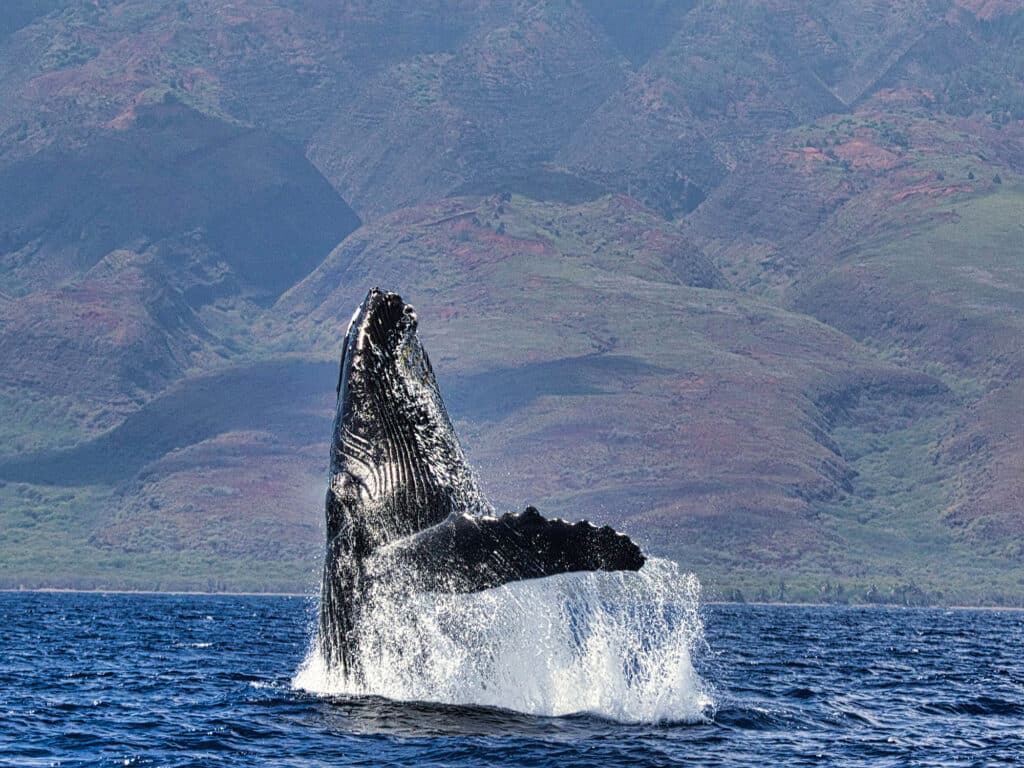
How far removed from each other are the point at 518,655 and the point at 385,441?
5170mm

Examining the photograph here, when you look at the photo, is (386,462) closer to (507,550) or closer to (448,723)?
(507,550)

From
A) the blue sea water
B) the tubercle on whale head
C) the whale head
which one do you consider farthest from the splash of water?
the tubercle on whale head

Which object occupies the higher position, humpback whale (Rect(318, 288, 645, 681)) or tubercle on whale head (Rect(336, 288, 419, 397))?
tubercle on whale head (Rect(336, 288, 419, 397))

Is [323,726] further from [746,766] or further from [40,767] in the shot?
[746,766]

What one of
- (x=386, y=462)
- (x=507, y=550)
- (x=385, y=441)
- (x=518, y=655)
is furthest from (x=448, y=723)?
(x=507, y=550)

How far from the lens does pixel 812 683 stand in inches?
1535

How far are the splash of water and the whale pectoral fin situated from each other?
63 cm

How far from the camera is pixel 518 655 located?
27.1 m

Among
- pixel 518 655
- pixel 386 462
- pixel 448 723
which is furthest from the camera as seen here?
pixel 518 655

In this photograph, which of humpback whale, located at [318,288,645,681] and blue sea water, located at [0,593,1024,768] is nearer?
humpback whale, located at [318,288,645,681]

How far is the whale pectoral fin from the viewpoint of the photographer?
20312mm

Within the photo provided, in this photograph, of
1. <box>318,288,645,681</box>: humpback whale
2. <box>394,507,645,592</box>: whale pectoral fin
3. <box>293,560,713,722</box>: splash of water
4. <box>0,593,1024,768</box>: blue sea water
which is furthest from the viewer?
<box>0,593,1024,768</box>: blue sea water

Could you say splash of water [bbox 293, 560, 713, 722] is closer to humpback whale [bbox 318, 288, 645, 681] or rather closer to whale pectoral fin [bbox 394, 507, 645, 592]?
humpback whale [bbox 318, 288, 645, 681]

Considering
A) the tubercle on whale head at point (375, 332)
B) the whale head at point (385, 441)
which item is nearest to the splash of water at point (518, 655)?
the whale head at point (385, 441)
